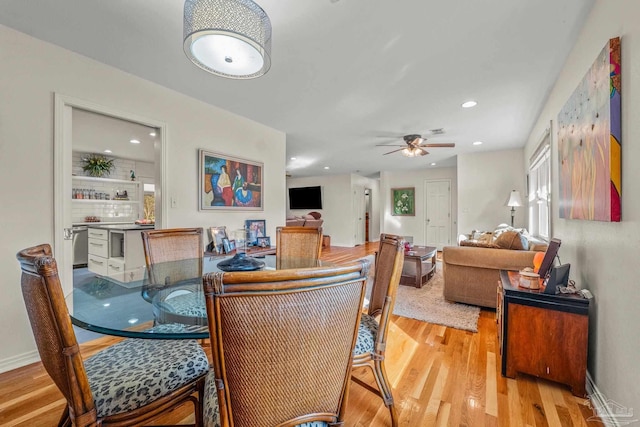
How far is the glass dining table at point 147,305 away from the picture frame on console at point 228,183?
1.26 metres

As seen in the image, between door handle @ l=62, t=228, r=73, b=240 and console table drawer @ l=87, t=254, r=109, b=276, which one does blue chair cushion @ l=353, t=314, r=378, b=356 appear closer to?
door handle @ l=62, t=228, r=73, b=240

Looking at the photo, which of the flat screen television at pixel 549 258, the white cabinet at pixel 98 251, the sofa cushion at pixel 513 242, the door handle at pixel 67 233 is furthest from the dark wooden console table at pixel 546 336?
the white cabinet at pixel 98 251

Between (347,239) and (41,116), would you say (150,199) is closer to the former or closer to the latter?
(41,116)

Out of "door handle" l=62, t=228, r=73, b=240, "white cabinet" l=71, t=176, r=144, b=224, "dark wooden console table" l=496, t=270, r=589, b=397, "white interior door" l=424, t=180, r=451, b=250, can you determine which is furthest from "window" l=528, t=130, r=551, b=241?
"white cabinet" l=71, t=176, r=144, b=224

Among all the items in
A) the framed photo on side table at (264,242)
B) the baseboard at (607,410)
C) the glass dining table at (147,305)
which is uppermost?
the framed photo on side table at (264,242)

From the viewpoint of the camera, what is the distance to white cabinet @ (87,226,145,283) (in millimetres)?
3717

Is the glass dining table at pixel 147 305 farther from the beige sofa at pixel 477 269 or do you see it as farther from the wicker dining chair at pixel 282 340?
the beige sofa at pixel 477 269

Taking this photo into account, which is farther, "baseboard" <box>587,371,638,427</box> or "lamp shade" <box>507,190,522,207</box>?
"lamp shade" <box>507,190,522,207</box>

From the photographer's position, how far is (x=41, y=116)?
2.03 meters

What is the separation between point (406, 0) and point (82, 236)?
6219mm

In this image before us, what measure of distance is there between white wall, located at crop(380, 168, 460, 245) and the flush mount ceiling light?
6.99 meters

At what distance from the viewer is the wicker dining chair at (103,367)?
78cm

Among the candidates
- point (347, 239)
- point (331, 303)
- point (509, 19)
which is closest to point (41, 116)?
point (331, 303)

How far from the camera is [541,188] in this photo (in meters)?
3.71
